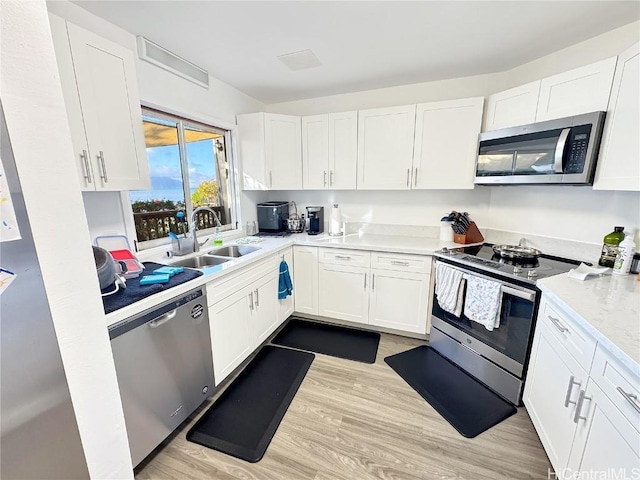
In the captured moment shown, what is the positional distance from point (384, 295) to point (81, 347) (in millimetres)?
2230

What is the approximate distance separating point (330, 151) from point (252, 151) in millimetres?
837

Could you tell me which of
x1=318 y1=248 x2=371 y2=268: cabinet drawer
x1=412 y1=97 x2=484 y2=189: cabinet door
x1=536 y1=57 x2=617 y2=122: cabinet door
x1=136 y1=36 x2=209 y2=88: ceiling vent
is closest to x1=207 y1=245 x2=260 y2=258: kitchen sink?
x1=318 y1=248 x2=371 y2=268: cabinet drawer

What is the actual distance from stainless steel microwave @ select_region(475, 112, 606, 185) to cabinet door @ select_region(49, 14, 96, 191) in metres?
2.70

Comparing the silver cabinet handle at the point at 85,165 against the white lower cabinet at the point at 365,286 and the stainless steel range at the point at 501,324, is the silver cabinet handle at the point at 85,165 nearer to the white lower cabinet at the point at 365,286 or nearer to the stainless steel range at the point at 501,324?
the white lower cabinet at the point at 365,286

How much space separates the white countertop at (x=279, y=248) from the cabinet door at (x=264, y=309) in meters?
0.26

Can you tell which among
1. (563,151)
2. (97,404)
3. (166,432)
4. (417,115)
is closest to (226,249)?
(166,432)

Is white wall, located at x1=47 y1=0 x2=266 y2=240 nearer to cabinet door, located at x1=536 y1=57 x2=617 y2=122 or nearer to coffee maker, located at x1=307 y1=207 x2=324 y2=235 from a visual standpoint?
coffee maker, located at x1=307 y1=207 x2=324 y2=235

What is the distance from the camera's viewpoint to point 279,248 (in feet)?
8.16

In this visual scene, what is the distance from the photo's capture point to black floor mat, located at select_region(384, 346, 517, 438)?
169 cm

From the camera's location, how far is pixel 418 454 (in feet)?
4.86

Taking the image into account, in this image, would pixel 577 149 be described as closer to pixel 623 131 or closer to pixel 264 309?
pixel 623 131

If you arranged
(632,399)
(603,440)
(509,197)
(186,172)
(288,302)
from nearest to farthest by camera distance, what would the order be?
(632,399), (603,440), (186,172), (509,197), (288,302)

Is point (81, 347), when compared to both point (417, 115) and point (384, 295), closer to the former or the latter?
point (384, 295)

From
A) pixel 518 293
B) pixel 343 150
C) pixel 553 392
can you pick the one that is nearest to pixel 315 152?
pixel 343 150
